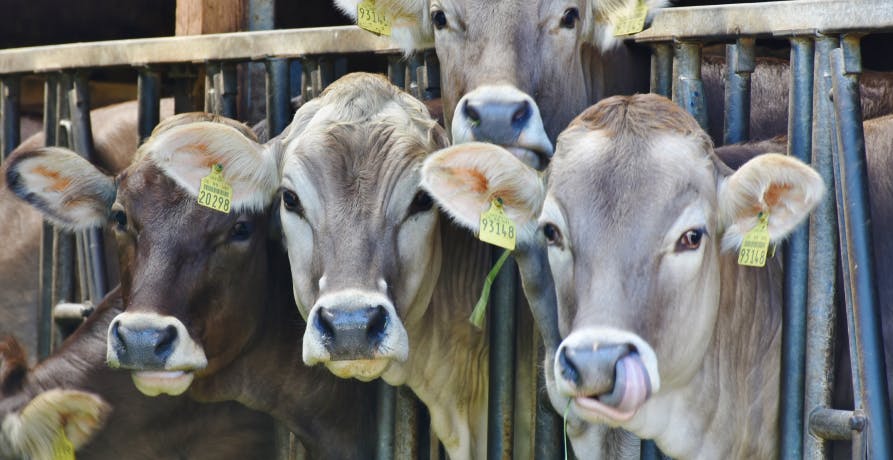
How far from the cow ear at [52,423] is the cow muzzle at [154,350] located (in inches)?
11.3

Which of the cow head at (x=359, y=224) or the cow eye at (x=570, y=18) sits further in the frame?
the cow eye at (x=570, y=18)

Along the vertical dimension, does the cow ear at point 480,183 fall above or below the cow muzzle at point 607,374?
above

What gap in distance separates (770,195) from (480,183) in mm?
888

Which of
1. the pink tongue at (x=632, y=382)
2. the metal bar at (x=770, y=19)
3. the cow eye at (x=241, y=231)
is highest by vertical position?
the metal bar at (x=770, y=19)

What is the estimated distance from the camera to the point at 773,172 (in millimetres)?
3686

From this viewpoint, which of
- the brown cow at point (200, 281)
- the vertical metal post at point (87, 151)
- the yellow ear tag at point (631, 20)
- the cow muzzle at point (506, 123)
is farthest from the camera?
the vertical metal post at point (87, 151)

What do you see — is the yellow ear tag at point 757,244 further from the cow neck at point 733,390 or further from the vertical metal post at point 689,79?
the vertical metal post at point 689,79

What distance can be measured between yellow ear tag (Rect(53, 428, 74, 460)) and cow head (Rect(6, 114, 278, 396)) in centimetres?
45

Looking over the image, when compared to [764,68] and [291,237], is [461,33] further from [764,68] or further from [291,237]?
[764,68]

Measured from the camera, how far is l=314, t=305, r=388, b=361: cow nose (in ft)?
13.2

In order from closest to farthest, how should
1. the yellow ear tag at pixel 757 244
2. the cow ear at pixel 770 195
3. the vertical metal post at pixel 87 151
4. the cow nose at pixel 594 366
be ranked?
the cow nose at pixel 594 366
the cow ear at pixel 770 195
the yellow ear tag at pixel 757 244
the vertical metal post at pixel 87 151

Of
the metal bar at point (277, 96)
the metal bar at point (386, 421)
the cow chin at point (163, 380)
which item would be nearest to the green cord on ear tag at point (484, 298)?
the metal bar at point (386, 421)

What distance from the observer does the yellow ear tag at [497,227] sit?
4.12 m

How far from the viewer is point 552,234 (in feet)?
12.8
